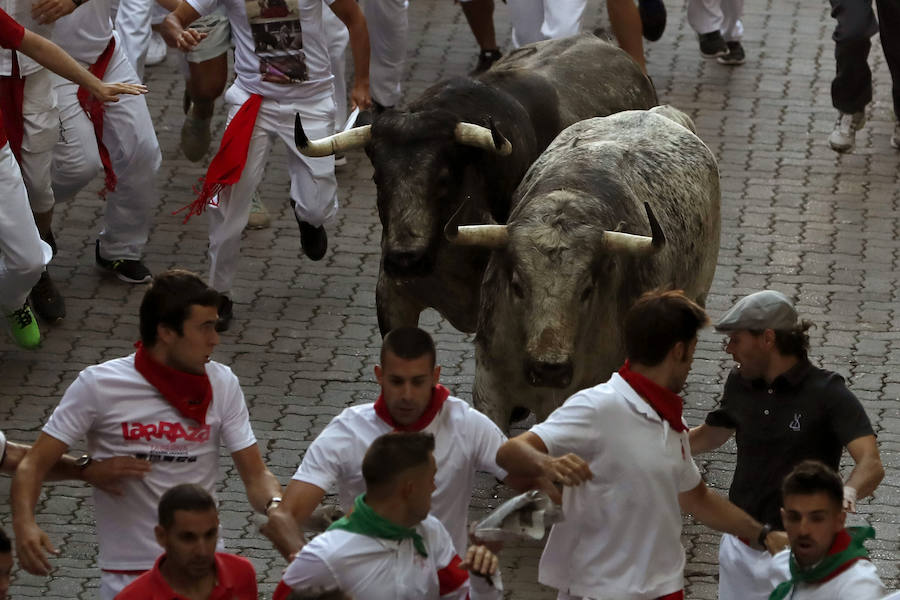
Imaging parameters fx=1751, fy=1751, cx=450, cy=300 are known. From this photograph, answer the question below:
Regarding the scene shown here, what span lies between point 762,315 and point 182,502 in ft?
7.69

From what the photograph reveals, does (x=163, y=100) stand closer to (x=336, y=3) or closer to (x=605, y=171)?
(x=336, y=3)

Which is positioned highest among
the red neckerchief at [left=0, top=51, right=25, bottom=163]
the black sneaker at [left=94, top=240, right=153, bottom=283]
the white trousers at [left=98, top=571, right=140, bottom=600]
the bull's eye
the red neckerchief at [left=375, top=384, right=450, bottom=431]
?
the red neckerchief at [left=375, top=384, right=450, bottom=431]

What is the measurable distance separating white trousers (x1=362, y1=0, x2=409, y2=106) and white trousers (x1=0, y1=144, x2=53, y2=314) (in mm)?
4352

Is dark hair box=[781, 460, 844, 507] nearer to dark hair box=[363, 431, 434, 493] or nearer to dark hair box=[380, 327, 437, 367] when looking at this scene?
dark hair box=[363, 431, 434, 493]

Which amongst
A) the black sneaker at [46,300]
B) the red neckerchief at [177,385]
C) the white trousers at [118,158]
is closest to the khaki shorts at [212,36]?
the white trousers at [118,158]

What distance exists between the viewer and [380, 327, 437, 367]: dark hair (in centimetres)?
585

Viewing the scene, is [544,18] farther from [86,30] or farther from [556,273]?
[556,273]

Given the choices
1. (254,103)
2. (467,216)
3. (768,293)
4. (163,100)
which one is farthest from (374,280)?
(768,293)

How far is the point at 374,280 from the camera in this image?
11703 millimetres

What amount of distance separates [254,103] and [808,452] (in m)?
5.27

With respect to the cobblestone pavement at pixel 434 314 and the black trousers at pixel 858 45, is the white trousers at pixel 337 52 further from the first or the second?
the black trousers at pixel 858 45

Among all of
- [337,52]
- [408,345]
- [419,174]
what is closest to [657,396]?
[408,345]

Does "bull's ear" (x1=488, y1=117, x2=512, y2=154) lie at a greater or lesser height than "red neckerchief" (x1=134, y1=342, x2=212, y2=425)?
lesser

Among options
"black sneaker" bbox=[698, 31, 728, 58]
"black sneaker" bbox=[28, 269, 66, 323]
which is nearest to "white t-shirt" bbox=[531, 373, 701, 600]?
"black sneaker" bbox=[28, 269, 66, 323]
